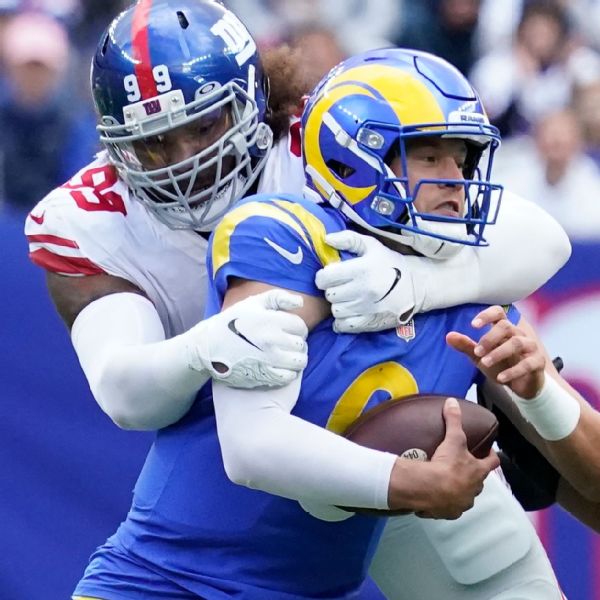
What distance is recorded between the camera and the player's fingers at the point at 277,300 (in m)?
1.88

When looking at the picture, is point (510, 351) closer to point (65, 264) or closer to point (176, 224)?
point (176, 224)

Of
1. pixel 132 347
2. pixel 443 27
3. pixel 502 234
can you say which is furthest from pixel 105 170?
pixel 443 27

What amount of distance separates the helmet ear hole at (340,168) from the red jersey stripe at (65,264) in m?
0.49

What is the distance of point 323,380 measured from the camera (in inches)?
78.7

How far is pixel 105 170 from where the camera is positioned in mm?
2498

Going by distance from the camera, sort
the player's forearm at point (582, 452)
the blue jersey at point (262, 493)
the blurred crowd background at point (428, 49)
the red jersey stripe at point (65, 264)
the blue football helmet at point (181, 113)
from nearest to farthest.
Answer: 1. the blue jersey at point (262, 493)
2. the player's forearm at point (582, 452)
3. the blue football helmet at point (181, 113)
4. the red jersey stripe at point (65, 264)
5. the blurred crowd background at point (428, 49)

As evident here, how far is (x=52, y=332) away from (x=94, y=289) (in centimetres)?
107

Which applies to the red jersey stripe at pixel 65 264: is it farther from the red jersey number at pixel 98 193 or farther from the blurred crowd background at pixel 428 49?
the blurred crowd background at pixel 428 49

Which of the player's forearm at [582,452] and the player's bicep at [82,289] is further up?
the player's bicep at [82,289]

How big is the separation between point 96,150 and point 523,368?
1.39 meters

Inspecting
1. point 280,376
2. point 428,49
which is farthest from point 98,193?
point 428,49

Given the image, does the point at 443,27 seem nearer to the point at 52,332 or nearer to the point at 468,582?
the point at 52,332

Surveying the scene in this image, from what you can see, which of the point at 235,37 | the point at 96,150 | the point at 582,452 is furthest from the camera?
the point at 96,150

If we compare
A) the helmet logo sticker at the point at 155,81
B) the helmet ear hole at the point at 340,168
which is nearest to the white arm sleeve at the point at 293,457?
the helmet ear hole at the point at 340,168
